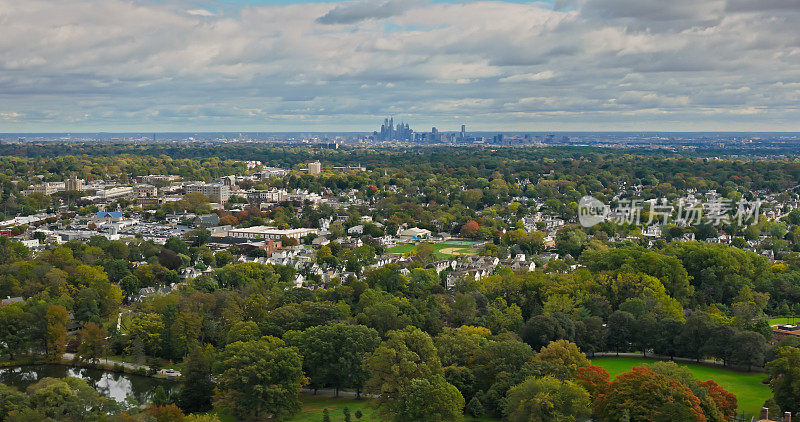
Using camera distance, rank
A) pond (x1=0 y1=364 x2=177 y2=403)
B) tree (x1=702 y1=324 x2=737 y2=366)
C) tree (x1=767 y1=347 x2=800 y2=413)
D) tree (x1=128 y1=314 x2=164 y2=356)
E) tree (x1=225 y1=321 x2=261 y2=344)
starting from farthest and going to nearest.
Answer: tree (x1=128 y1=314 x2=164 y2=356) < tree (x1=702 y1=324 x2=737 y2=366) < tree (x1=225 y1=321 x2=261 y2=344) < pond (x1=0 y1=364 x2=177 y2=403) < tree (x1=767 y1=347 x2=800 y2=413)

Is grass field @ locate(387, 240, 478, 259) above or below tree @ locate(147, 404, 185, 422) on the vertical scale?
below

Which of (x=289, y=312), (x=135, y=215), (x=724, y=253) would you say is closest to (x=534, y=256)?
(x=724, y=253)

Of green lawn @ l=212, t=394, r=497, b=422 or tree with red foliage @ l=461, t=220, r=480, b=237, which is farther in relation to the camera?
tree with red foliage @ l=461, t=220, r=480, b=237

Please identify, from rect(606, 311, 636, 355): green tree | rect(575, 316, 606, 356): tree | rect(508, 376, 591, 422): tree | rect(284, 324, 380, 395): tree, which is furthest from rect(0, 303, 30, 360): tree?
rect(606, 311, 636, 355): green tree

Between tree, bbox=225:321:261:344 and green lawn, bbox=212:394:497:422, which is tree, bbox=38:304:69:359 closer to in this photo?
tree, bbox=225:321:261:344

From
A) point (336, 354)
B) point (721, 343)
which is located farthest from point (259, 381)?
point (721, 343)

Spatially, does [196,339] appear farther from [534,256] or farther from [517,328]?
[534,256]

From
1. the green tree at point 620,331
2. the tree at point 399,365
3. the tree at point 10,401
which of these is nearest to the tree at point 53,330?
the tree at point 10,401

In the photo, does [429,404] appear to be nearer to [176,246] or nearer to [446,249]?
[176,246]
